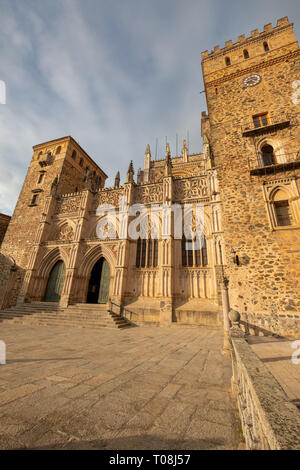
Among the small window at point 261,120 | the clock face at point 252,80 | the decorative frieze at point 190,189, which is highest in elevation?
the clock face at point 252,80

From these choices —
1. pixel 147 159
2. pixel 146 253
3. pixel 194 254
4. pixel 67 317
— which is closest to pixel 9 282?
pixel 67 317

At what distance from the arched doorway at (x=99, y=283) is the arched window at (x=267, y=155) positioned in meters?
13.2

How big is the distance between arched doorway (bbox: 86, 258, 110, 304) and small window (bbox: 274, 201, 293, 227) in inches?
473

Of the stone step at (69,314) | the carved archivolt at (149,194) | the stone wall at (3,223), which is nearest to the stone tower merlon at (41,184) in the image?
the stone wall at (3,223)

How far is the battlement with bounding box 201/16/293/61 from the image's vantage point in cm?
1366

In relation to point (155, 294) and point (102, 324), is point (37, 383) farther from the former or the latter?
point (155, 294)

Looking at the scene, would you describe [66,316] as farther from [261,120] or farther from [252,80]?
[252,80]

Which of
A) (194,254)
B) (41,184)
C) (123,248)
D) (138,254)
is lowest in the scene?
(194,254)

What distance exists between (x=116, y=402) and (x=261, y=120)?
15.7 m

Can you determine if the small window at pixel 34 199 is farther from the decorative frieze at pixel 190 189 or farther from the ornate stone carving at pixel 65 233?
the decorative frieze at pixel 190 189

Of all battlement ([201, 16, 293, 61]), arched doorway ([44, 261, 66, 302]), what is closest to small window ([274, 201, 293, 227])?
battlement ([201, 16, 293, 61])

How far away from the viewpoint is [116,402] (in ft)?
8.91

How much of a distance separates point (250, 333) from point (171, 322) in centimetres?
440

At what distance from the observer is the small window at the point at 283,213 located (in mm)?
9650
